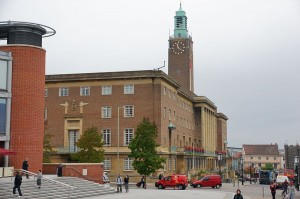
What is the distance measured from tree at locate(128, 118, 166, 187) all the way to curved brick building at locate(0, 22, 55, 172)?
49.3ft

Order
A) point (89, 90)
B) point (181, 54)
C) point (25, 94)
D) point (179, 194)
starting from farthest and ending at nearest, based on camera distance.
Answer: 1. point (181, 54)
2. point (89, 90)
3. point (25, 94)
4. point (179, 194)

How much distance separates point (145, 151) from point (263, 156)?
142 m

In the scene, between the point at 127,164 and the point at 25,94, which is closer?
the point at 25,94

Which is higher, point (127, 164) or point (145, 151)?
point (145, 151)

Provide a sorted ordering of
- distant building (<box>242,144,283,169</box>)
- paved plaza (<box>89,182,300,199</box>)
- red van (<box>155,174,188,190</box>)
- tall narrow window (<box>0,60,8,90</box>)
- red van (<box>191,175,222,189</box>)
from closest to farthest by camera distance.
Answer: paved plaza (<box>89,182,300,199</box>)
tall narrow window (<box>0,60,8,90</box>)
red van (<box>155,174,188,190</box>)
red van (<box>191,175,222,189</box>)
distant building (<box>242,144,283,169</box>)

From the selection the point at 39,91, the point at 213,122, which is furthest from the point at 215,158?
the point at 39,91

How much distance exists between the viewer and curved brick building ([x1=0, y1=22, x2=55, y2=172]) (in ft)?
133

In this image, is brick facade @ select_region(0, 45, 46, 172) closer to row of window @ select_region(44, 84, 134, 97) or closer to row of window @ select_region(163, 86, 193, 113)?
row of window @ select_region(44, 84, 134, 97)

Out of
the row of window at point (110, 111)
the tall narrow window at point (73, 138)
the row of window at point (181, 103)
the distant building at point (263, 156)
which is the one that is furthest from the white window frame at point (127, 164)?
the distant building at point (263, 156)

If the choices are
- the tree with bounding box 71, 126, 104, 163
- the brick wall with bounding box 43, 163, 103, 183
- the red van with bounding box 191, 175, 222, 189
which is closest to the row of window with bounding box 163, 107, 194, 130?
the red van with bounding box 191, 175, 222, 189

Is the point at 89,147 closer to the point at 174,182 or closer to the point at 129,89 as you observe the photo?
the point at 174,182

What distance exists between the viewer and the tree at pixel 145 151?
5459 centimetres

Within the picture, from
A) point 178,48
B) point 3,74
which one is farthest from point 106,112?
point 178,48

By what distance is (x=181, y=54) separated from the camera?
10812 centimetres
